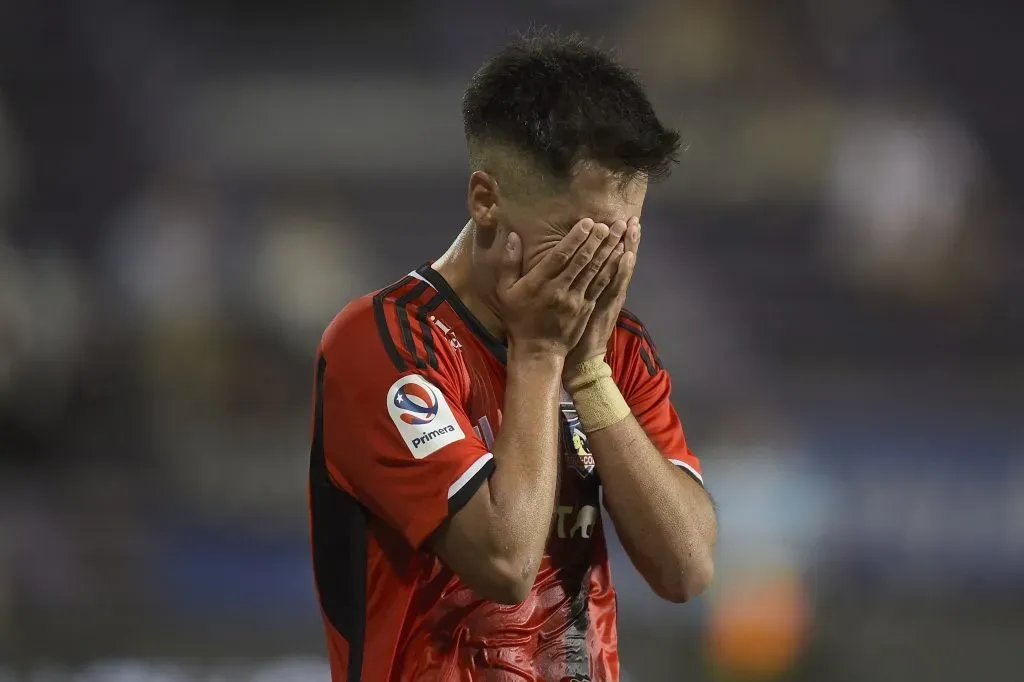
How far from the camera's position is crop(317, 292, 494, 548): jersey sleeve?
1680mm

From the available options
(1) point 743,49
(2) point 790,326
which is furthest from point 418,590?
(1) point 743,49

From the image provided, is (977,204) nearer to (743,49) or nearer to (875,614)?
(743,49)

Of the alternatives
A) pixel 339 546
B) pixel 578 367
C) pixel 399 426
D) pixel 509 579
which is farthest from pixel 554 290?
pixel 339 546

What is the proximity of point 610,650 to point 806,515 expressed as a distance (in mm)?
3615

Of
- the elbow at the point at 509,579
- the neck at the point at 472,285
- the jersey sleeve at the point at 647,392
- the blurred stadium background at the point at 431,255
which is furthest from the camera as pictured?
the blurred stadium background at the point at 431,255

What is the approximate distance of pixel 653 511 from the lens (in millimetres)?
1812

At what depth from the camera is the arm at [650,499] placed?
5.90 feet

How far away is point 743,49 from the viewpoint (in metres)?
6.87

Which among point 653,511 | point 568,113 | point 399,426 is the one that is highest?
point 568,113

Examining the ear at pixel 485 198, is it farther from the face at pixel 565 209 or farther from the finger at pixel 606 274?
the finger at pixel 606 274

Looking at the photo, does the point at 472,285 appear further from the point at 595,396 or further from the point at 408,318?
the point at 595,396

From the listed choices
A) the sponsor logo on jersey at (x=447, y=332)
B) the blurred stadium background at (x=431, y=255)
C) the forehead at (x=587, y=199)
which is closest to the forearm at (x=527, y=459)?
the sponsor logo on jersey at (x=447, y=332)

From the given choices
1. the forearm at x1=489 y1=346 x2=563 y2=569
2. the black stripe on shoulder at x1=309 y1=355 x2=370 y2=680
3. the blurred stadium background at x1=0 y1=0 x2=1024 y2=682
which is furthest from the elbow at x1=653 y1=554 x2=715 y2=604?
the blurred stadium background at x1=0 y1=0 x2=1024 y2=682

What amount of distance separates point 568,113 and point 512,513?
0.57 meters
